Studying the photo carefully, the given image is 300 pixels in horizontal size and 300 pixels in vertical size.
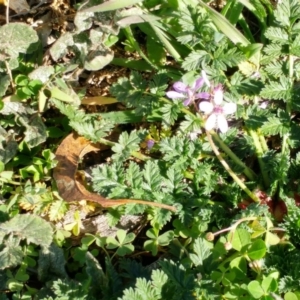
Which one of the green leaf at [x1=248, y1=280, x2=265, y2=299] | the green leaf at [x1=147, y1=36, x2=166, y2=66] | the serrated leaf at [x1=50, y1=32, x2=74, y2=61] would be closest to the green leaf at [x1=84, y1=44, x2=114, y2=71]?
the serrated leaf at [x1=50, y1=32, x2=74, y2=61]

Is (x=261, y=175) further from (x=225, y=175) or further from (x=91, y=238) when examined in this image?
(x=91, y=238)

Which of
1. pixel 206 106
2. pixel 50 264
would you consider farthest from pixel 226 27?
pixel 50 264

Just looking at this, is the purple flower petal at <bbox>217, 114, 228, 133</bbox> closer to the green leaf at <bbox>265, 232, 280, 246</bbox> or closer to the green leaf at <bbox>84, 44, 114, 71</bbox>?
the green leaf at <bbox>265, 232, 280, 246</bbox>

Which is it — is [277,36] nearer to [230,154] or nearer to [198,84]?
[198,84]

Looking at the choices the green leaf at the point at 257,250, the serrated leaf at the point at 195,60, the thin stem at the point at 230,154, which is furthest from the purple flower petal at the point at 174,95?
the green leaf at the point at 257,250

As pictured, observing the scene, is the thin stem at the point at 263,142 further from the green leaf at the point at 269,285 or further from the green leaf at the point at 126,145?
the green leaf at the point at 269,285
